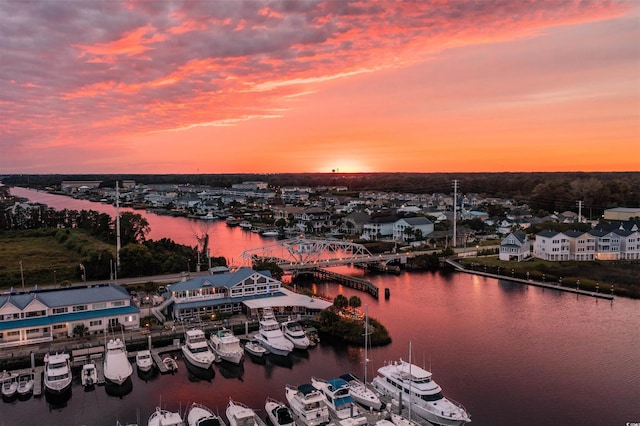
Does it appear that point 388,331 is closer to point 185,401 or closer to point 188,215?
point 185,401

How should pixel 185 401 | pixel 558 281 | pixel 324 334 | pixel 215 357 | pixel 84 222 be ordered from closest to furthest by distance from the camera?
pixel 185 401 → pixel 215 357 → pixel 324 334 → pixel 558 281 → pixel 84 222

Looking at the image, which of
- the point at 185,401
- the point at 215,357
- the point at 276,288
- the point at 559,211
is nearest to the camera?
the point at 185,401

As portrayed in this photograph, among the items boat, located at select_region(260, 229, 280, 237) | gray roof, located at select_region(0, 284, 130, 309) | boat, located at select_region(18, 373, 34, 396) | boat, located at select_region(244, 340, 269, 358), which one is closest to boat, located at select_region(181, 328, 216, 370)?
boat, located at select_region(244, 340, 269, 358)

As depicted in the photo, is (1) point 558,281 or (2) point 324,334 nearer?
(2) point 324,334

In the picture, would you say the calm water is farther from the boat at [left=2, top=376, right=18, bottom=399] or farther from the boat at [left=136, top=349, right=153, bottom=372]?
the boat at [left=136, top=349, right=153, bottom=372]

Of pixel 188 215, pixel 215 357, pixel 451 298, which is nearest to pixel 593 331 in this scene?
pixel 451 298

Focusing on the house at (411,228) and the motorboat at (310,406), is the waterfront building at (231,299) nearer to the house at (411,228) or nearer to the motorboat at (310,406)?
the motorboat at (310,406)
